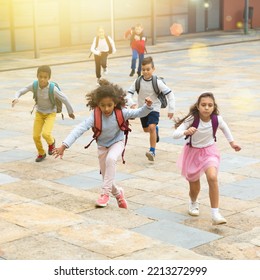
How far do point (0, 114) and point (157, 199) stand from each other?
25.9 feet

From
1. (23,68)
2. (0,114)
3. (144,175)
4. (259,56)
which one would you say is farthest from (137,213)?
(259,56)

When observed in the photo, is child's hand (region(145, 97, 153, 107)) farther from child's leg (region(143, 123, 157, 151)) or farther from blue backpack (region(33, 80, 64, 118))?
blue backpack (region(33, 80, 64, 118))

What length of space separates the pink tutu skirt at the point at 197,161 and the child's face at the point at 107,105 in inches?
40.4

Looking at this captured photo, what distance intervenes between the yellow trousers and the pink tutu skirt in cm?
375

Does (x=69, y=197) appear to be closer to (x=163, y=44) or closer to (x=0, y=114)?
(x=0, y=114)

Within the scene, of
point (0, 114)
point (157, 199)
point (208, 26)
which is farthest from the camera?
point (208, 26)

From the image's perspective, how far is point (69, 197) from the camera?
8547 millimetres

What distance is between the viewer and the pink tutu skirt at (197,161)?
7750mm

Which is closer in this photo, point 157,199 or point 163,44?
point 157,199

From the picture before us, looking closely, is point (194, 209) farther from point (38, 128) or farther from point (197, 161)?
point (38, 128)

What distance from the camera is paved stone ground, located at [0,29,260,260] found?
20.8 feet

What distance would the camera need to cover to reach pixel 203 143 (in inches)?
310

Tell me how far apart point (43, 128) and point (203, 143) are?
4.22 meters

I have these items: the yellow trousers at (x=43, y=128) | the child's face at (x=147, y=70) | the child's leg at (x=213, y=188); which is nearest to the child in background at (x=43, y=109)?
the yellow trousers at (x=43, y=128)
